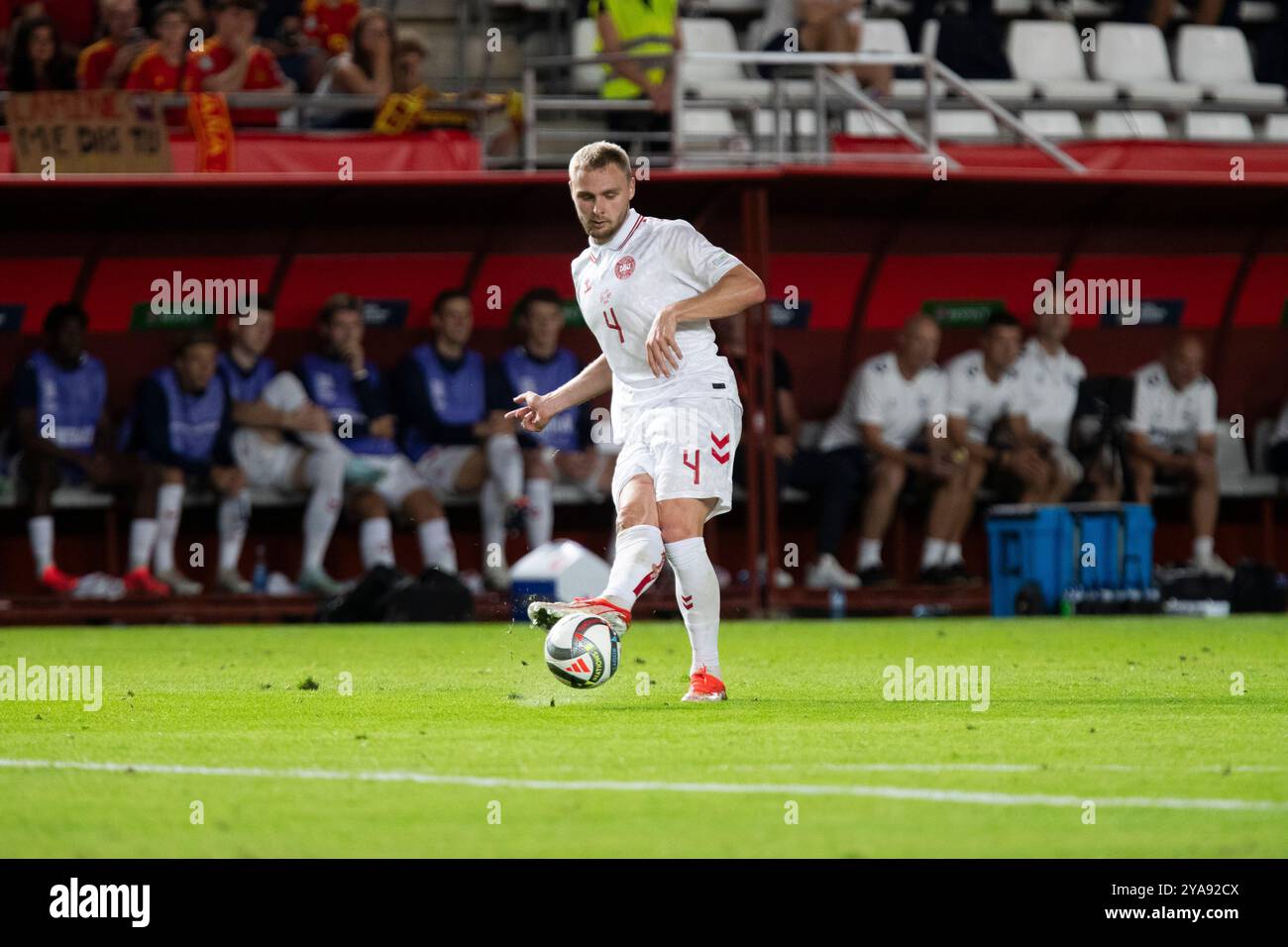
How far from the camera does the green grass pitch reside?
187 inches

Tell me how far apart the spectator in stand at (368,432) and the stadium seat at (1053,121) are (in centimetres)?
693

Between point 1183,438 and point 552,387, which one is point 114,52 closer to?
point 552,387

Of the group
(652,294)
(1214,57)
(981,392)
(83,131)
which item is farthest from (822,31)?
(652,294)

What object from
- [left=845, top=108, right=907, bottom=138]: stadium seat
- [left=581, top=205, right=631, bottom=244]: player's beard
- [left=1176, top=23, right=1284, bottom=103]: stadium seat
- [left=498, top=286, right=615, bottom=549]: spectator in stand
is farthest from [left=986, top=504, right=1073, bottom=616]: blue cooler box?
[left=581, top=205, right=631, bottom=244]: player's beard

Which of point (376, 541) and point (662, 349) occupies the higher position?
point (662, 349)

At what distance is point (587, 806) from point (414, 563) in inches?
461

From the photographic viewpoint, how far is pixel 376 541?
15.6 m


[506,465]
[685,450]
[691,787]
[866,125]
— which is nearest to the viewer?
[691,787]

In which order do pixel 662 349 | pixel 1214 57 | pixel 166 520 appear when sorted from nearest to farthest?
pixel 662 349, pixel 166 520, pixel 1214 57

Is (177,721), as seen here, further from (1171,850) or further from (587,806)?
(1171,850)

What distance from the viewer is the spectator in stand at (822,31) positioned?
1769 centimetres

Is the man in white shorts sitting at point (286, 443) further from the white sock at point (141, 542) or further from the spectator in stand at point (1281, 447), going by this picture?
the spectator in stand at point (1281, 447)

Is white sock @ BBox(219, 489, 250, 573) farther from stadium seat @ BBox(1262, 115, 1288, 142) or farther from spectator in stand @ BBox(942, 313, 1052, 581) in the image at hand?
stadium seat @ BBox(1262, 115, 1288, 142)

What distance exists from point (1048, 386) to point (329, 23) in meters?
6.31
